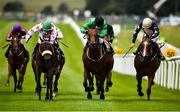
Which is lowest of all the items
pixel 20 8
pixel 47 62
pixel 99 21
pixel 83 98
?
pixel 83 98

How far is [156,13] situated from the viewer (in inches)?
4567

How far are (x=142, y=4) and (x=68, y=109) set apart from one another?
109 meters

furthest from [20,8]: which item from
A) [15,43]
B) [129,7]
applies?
[15,43]

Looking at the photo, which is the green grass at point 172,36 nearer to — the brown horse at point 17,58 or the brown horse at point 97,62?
the brown horse at point 17,58

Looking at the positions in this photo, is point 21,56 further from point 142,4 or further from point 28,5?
point 28,5

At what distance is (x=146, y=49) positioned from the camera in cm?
2159

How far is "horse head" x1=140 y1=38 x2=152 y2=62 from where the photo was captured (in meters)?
21.6

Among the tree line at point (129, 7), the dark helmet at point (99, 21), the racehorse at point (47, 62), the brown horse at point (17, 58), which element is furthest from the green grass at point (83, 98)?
the tree line at point (129, 7)

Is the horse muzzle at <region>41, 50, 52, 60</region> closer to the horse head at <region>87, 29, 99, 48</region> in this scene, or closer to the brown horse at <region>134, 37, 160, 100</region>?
the horse head at <region>87, 29, 99, 48</region>

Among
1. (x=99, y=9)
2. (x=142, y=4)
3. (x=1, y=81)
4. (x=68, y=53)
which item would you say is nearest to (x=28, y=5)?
(x=99, y=9)

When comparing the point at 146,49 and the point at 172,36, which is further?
the point at 172,36

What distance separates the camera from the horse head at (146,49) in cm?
2159

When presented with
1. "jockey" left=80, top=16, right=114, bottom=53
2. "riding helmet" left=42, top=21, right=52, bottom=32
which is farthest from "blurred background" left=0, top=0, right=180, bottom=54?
"riding helmet" left=42, top=21, right=52, bottom=32

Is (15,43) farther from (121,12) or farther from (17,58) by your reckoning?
(121,12)
